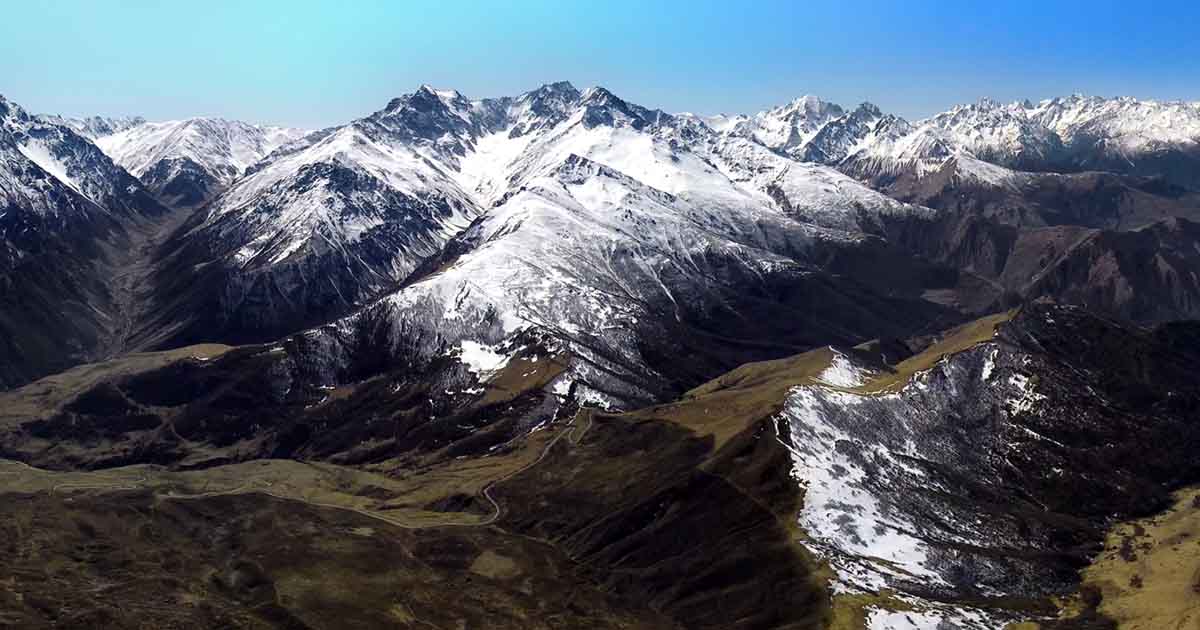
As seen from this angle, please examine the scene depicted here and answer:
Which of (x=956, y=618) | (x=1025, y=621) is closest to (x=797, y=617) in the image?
(x=956, y=618)

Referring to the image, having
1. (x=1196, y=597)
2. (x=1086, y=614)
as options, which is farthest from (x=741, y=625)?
(x=1196, y=597)

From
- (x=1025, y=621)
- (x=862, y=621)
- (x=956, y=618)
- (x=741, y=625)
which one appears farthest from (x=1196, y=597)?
(x=741, y=625)

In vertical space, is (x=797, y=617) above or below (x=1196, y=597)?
below

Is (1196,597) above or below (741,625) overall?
above

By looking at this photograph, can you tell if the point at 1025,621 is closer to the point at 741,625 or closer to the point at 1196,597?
the point at 1196,597

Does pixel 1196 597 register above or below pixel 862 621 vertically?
above

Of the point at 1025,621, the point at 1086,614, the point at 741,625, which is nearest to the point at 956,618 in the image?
the point at 1025,621

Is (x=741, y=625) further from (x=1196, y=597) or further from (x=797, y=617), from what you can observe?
(x=1196, y=597)

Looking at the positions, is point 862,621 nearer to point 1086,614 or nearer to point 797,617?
point 797,617
